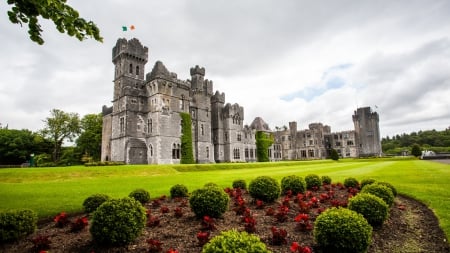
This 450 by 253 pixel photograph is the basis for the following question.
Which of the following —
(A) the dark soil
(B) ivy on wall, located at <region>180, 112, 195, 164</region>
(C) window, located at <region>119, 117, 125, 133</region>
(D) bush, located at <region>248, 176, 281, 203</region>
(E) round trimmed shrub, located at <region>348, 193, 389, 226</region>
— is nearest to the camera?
(A) the dark soil

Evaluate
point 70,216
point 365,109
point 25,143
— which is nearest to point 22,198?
point 70,216

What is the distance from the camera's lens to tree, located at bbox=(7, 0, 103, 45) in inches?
249

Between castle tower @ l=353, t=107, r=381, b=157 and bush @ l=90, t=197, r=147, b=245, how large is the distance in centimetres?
9725

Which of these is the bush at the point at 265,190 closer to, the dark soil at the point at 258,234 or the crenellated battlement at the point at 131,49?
the dark soil at the point at 258,234

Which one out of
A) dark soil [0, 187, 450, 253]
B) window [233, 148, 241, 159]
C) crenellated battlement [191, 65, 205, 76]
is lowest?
dark soil [0, 187, 450, 253]

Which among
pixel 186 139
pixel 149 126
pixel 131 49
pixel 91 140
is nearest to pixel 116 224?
pixel 149 126

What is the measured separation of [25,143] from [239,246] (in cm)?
7458

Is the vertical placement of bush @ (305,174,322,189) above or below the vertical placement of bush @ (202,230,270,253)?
below

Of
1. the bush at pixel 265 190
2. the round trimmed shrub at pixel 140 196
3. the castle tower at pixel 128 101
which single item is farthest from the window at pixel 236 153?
the round trimmed shrub at pixel 140 196

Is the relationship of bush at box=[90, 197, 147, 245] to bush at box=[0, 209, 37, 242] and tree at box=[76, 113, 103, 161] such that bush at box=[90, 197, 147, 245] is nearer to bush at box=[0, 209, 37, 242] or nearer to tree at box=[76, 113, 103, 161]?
bush at box=[0, 209, 37, 242]

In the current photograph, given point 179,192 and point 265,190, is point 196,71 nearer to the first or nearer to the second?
point 179,192

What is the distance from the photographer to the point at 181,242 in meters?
6.35

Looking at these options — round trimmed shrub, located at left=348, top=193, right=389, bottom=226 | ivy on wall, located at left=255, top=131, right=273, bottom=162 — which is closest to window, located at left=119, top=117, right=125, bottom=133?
ivy on wall, located at left=255, top=131, right=273, bottom=162

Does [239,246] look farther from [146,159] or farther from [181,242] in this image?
[146,159]
